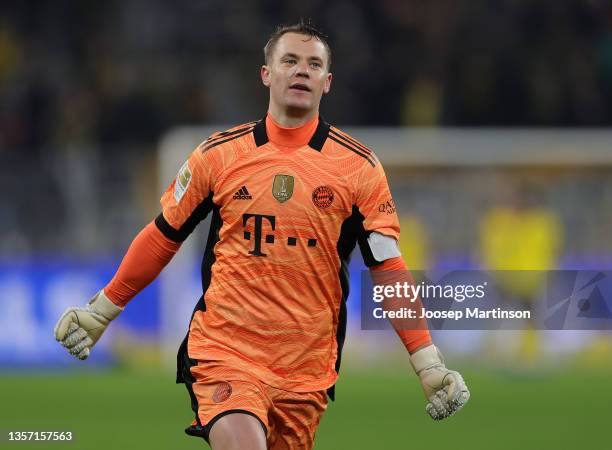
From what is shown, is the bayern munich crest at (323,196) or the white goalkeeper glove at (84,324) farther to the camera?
the white goalkeeper glove at (84,324)

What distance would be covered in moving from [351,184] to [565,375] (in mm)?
8902

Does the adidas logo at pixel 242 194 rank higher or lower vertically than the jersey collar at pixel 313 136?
lower

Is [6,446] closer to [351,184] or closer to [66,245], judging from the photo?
[351,184]

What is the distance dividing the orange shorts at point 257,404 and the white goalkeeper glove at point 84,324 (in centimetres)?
52

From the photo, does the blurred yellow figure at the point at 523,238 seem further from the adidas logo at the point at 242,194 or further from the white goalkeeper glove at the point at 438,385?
the adidas logo at the point at 242,194

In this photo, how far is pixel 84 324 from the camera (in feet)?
18.5

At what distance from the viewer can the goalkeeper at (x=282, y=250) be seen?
17.8 ft

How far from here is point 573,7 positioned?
1895cm

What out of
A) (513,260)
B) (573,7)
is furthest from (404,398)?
(573,7)

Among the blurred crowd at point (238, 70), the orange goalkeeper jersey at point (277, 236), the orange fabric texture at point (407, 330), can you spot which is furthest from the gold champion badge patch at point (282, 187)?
the blurred crowd at point (238, 70)

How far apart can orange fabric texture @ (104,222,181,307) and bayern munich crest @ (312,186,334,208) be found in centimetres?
69

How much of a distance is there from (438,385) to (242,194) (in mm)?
1157

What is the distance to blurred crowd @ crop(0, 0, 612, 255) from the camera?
16984mm

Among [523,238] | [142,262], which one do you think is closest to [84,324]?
[142,262]
